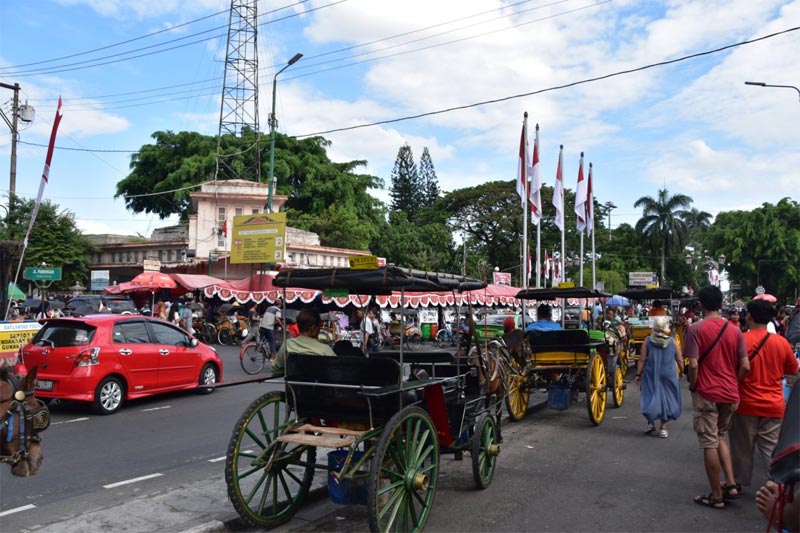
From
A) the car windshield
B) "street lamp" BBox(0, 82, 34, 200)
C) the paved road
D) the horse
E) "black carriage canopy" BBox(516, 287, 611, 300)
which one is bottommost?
the paved road

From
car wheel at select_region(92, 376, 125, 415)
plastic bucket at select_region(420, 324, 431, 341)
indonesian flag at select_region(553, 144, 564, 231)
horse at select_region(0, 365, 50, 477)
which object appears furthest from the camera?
plastic bucket at select_region(420, 324, 431, 341)

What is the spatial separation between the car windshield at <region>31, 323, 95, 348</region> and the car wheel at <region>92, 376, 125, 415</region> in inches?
29.0

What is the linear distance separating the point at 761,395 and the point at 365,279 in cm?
359

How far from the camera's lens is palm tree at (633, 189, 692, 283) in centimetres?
6650

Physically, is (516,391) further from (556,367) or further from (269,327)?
(269,327)

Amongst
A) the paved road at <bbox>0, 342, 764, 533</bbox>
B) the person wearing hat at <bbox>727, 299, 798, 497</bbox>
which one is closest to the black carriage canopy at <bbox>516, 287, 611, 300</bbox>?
the paved road at <bbox>0, 342, 764, 533</bbox>

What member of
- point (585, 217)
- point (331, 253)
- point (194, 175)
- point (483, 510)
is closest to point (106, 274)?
point (331, 253)

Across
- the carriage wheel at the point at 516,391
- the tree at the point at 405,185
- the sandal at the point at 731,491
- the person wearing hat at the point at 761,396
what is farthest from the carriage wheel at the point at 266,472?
the tree at the point at 405,185

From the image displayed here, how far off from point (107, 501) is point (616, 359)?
8.17 metres

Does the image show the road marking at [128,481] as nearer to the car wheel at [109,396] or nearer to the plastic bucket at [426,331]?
the car wheel at [109,396]

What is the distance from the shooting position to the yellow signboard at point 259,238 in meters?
27.4

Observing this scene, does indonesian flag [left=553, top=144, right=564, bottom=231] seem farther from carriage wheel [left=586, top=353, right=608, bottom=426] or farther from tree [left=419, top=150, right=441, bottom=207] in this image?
tree [left=419, top=150, right=441, bottom=207]

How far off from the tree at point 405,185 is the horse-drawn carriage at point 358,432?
256ft

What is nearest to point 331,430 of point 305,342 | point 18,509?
point 305,342
